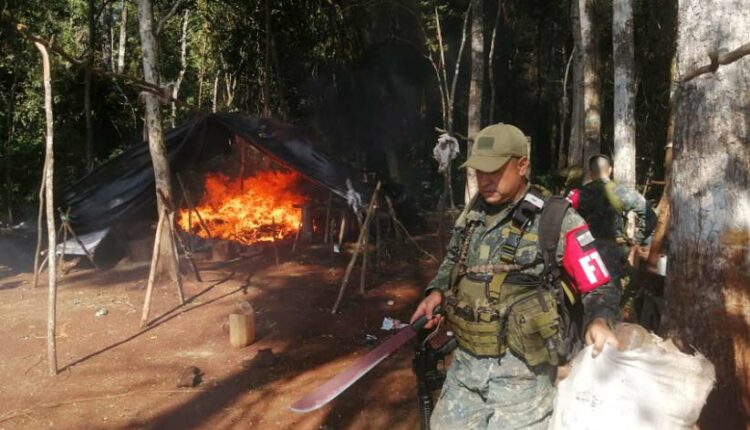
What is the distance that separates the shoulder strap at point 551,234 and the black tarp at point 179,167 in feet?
27.1

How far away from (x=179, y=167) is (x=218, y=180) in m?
1.07

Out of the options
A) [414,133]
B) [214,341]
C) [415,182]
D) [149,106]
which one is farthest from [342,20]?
[214,341]

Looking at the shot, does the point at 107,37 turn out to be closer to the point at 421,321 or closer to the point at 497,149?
the point at 421,321

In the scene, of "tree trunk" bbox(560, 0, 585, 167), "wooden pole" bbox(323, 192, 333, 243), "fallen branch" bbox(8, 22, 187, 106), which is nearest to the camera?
"fallen branch" bbox(8, 22, 187, 106)

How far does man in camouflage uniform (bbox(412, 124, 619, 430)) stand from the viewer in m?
2.46

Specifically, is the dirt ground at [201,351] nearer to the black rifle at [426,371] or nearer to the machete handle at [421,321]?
the black rifle at [426,371]

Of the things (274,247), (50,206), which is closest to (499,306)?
(50,206)

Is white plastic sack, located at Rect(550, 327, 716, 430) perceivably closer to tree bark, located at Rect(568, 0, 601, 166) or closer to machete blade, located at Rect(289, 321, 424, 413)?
machete blade, located at Rect(289, 321, 424, 413)

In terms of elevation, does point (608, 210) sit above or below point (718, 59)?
below

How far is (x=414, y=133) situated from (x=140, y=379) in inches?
719

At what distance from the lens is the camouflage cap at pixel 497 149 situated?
8.11 ft

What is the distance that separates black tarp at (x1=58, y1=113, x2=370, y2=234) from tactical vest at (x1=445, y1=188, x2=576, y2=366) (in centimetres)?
811

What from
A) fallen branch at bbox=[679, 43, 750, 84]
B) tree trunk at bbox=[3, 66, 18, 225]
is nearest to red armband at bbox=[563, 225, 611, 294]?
fallen branch at bbox=[679, 43, 750, 84]

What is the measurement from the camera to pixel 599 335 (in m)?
2.17
